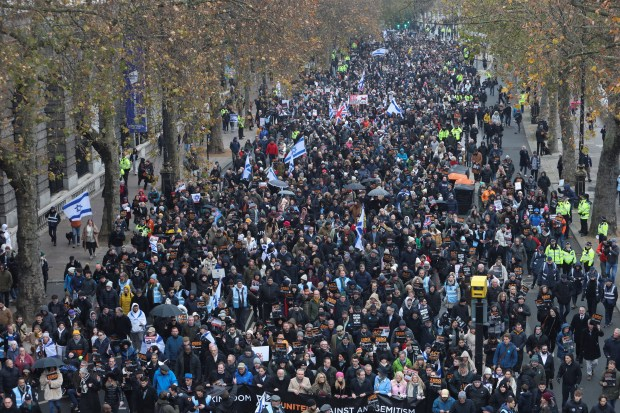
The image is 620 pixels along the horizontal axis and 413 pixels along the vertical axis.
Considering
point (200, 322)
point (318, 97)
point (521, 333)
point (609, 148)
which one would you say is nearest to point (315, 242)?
point (200, 322)

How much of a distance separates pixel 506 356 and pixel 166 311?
20.8 ft

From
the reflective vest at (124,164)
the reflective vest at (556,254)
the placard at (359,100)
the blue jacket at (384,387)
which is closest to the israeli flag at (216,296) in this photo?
the blue jacket at (384,387)

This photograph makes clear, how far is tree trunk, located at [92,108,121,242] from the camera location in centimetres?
3278

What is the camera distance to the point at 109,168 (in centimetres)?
3366

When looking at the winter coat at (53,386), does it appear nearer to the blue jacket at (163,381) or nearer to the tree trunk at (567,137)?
the blue jacket at (163,381)

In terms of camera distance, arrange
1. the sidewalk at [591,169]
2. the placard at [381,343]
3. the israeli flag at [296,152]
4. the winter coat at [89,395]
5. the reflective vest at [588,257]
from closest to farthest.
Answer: the winter coat at [89,395]
the placard at [381,343]
the reflective vest at [588,257]
the sidewalk at [591,169]
the israeli flag at [296,152]

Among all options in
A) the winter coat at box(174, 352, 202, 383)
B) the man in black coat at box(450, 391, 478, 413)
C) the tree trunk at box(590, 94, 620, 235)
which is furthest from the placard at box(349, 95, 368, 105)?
the man in black coat at box(450, 391, 478, 413)

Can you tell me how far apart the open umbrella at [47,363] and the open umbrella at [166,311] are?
2523mm

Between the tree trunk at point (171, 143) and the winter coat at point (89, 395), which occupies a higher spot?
the tree trunk at point (171, 143)

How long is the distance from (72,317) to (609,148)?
17398 millimetres

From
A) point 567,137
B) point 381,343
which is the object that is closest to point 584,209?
point 567,137

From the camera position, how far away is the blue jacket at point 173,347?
21.6 meters

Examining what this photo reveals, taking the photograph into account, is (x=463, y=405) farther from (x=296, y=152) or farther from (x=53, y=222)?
(x=296, y=152)

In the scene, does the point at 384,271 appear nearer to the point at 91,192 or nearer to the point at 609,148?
the point at 609,148
